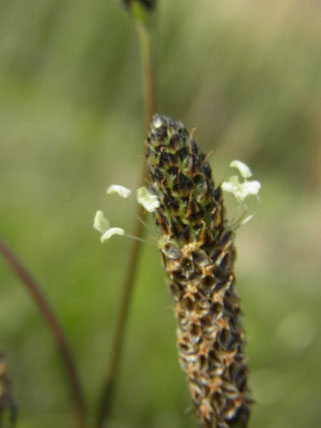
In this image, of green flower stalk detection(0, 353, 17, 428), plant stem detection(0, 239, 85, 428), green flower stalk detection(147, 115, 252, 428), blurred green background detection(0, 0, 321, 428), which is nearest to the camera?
green flower stalk detection(147, 115, 252, 428)

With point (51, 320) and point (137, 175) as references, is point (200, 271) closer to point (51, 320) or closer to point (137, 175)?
point (51, 320)

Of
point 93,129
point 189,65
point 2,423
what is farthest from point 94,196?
point 2,423

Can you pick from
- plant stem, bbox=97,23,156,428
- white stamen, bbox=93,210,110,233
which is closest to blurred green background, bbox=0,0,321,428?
plant stem, bbox=97,23,156,428

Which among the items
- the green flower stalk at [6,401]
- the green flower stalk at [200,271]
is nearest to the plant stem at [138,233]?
the green flower stalk at [6,401]

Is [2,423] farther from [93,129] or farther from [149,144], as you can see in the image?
[93,129]

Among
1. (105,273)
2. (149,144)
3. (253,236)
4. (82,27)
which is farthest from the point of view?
(82,27)

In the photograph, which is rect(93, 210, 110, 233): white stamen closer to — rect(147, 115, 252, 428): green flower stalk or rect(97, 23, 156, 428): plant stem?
rect(147, 115, 252, 428): green flower stalk
